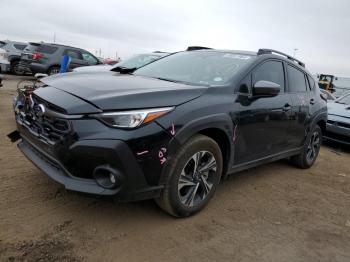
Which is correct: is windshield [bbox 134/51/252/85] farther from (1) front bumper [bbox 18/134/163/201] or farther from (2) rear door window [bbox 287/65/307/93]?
(1) front bumper [bbox 18/134/163/201]

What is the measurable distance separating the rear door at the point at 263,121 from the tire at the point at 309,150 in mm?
868

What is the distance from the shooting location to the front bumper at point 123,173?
280 cm

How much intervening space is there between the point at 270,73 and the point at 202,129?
1.70 m

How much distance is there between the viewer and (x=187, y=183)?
3438mm

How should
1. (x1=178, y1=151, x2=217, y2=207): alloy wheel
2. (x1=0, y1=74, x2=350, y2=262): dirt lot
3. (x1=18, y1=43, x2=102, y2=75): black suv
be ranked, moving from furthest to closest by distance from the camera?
1. (x1=18, y1=43, x2=102, y2=75): black suv
2. (x1=178, y1=151, x2=217, y2=207): alloy wheel
3. (x1=0, y1=74, x2=350, y2=262): dirt lot

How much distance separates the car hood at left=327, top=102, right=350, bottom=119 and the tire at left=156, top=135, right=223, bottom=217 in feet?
17.9

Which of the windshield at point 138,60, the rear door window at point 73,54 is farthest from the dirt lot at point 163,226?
the rear door window at point 73,54

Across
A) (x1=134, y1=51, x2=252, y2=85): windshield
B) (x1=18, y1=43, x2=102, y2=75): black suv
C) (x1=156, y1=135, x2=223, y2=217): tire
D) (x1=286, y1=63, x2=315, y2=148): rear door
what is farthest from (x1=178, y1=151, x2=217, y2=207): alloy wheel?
(x1=18, y1=43, x2=102, y2=75): black suv

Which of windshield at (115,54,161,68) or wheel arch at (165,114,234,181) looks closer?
wheel arch at (165,114,234,181)

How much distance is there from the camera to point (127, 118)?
9.52ft

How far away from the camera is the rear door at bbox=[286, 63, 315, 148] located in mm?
5043

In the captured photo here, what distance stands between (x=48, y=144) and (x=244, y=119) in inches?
79.1

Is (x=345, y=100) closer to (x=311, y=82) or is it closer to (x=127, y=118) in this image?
(x=311, y=82)

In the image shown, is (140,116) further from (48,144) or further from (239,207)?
(239,207)
